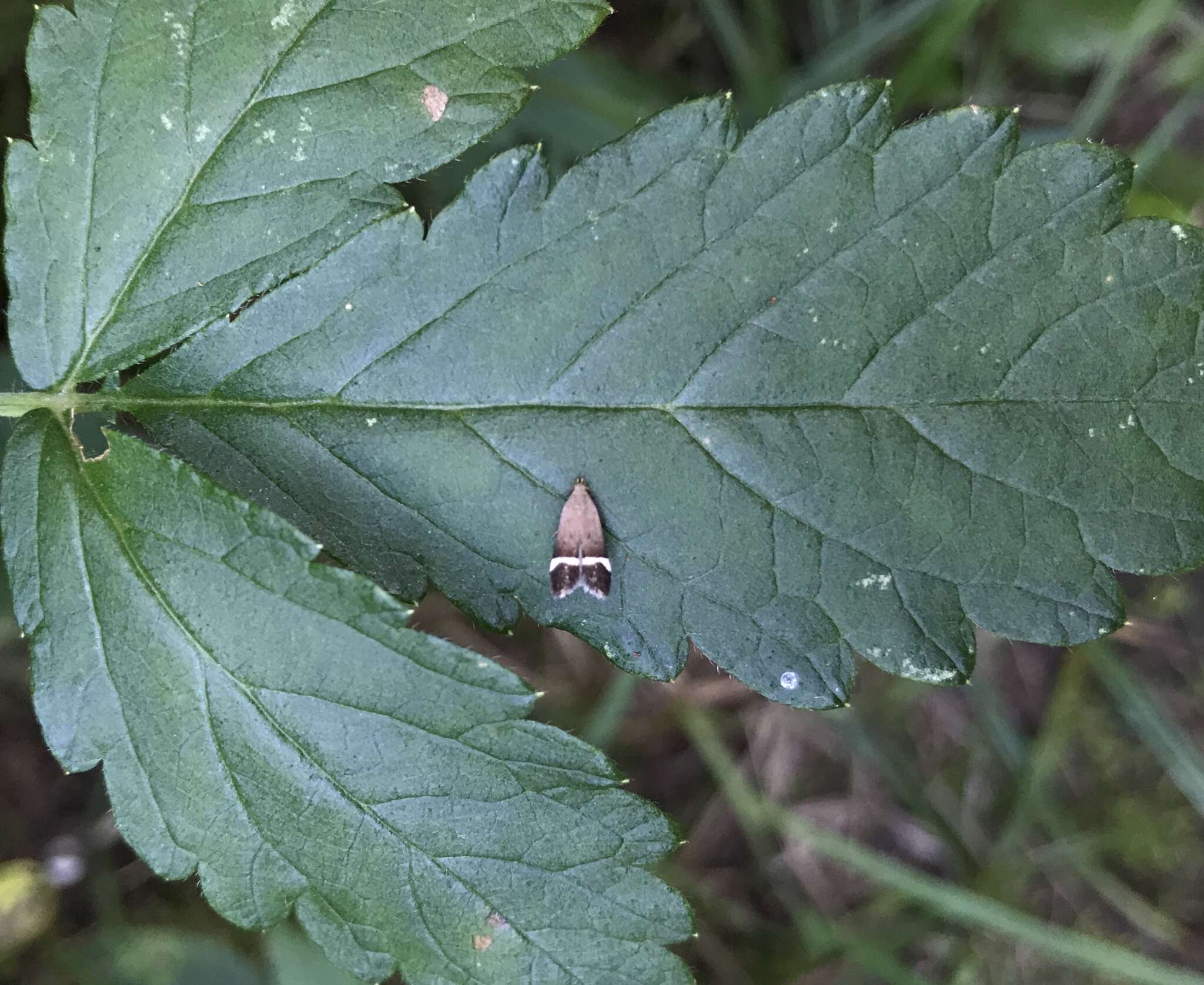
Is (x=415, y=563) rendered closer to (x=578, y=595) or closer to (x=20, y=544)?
(x=578, y=595)

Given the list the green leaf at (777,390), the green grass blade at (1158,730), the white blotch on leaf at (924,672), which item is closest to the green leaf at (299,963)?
the green leaf at (777,390)

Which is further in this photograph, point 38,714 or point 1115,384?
point 38,714

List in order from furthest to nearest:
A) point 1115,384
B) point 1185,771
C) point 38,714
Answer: point 1185,771 < point 38,714 < point 1115,384

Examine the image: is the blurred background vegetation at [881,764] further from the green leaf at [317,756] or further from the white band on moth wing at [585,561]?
the white band on moth wing at [585,561]

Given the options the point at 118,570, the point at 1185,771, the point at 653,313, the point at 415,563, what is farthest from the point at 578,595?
the point at 1185,771

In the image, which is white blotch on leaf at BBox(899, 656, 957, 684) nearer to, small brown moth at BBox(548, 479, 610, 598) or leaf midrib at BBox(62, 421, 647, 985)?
small brown moth at BBox(548, 479, 610, 598)

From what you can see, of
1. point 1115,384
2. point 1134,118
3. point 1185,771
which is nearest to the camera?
point 1115,384
